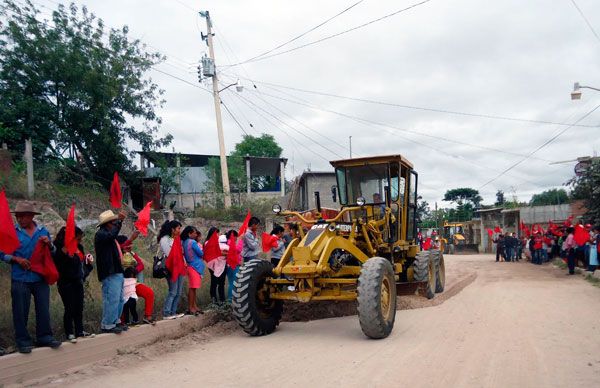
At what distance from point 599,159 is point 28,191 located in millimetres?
20091

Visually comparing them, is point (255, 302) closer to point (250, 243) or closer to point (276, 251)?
point (250, 243)

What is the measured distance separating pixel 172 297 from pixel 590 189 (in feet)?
57.8

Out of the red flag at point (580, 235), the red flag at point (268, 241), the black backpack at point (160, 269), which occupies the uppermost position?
the red flag at point (268, 241)

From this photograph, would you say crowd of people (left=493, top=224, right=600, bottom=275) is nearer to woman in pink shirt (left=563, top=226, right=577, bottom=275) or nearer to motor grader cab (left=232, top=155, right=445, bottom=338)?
woman in pink shirt (left=563, top=226, right=577, bottom=275)

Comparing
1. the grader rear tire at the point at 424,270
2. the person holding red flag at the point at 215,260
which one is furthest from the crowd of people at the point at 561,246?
the person holding red flag at the point at 215,260

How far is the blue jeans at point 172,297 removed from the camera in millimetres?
7508

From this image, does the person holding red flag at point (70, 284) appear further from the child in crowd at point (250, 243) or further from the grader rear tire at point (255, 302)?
the child in crowd at point (250, 243)

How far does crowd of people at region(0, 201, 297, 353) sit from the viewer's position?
17.7 ft

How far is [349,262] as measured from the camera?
8.38 meters

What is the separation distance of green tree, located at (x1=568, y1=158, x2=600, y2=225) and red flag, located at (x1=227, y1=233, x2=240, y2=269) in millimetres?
14944

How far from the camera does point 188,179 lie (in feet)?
89.5

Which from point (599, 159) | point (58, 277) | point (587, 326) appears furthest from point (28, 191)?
point (599, 159)

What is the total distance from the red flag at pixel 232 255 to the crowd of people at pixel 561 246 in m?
10.7

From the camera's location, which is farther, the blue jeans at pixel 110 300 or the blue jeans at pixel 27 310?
the blue jeans at pixel 110 300
